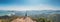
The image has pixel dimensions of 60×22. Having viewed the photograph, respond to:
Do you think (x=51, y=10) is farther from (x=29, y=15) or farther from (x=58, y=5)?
(x=29, y=15)

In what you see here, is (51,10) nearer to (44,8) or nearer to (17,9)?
(44,8)

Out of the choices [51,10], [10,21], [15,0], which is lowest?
[10,21]

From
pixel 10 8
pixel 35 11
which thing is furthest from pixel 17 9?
pixel 35 11

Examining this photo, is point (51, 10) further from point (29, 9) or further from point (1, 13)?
point (1, 13)

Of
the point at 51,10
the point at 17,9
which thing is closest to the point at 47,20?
the point at 51,10

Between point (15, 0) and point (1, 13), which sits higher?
point (15, 0)

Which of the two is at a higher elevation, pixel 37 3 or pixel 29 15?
pixel 37 3

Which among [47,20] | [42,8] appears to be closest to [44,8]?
[42,8]
